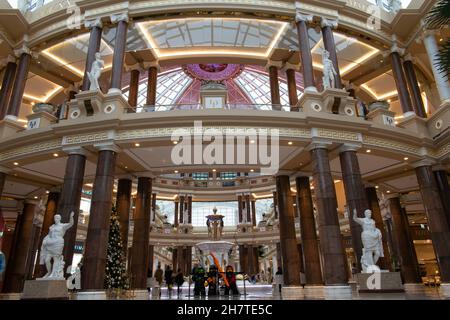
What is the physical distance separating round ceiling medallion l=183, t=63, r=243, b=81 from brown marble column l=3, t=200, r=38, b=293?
1867 centimetres

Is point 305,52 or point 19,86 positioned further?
point 19,86

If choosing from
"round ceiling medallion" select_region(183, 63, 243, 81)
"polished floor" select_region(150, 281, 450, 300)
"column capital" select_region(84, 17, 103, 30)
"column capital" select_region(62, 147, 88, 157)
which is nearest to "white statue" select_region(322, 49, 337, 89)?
"polished floor" select_region(150, 281, 450, 300)

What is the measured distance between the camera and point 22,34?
1789cm

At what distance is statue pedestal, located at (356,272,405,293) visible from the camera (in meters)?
11.2

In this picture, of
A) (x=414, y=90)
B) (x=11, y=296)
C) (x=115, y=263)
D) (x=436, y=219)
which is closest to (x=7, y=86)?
(x=115, y=263)

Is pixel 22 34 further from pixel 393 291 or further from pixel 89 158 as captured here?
pixel 393 291

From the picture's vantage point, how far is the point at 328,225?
12.5 m

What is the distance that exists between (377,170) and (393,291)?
8068 mm

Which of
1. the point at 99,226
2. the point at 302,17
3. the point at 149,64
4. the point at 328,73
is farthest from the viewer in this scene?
the point at 149,64

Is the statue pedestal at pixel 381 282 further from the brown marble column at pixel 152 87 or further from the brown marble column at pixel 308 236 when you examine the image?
the brown marble column at pixel 152 87

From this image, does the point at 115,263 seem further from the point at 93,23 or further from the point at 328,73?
the point at 328,73

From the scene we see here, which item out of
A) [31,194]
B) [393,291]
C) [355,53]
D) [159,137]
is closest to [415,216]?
[355,53]

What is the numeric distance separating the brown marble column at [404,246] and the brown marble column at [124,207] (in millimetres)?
16035

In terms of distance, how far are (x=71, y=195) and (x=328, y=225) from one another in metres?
10.4
